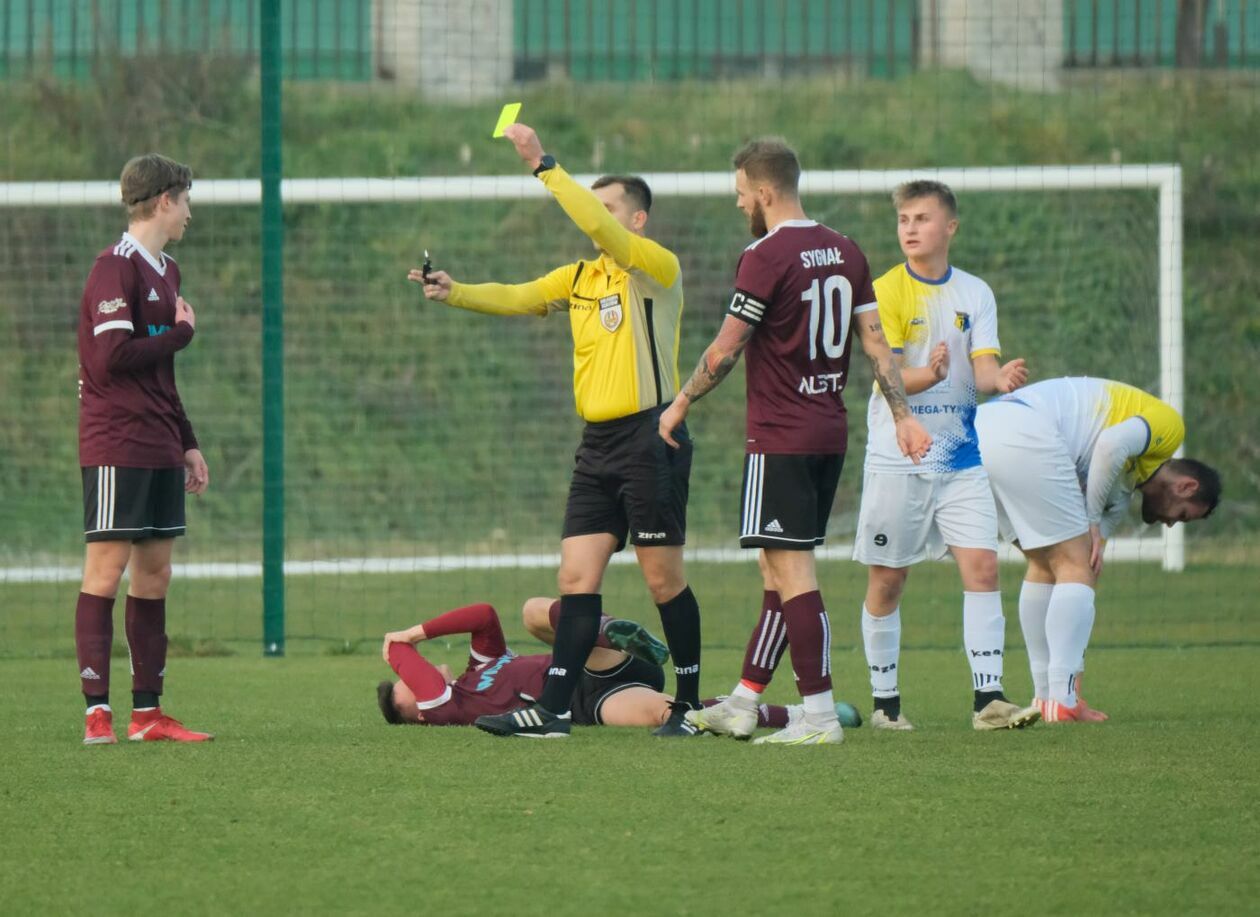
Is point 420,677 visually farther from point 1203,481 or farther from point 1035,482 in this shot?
point 1203,481

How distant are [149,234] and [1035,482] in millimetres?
3462

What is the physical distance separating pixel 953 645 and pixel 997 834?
5991 millimetres

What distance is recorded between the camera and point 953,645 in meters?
10.6

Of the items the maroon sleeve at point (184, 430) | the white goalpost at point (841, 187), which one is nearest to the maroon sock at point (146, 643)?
the maroon sleeve at point (184, 430)

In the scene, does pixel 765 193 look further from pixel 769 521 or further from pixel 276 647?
pixel 276 647

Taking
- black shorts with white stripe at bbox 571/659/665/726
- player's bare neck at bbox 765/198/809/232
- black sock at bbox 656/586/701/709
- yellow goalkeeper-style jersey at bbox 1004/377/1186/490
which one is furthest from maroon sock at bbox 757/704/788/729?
player's bare neck at bbox 765/198/809/232

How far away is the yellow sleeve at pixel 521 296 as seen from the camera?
271 inches

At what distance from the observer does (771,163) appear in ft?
20.7

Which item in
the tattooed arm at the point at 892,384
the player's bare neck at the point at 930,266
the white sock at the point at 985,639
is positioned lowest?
the white sock at the point at 985,639

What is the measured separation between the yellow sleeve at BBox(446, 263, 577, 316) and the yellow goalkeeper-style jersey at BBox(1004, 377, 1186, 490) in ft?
6.46

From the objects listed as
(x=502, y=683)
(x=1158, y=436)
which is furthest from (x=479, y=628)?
(x=1158, y=436)

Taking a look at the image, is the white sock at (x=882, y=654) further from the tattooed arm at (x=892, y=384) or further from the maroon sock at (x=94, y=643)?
the maroon sock at (x=94, y=643)

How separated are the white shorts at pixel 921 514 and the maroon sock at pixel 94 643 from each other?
2752mm

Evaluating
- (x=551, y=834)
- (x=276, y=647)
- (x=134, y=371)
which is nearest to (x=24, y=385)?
(x=276, y=647)
